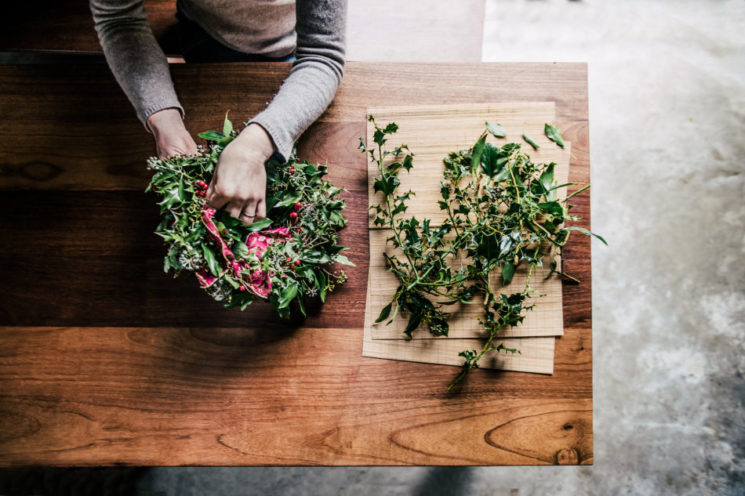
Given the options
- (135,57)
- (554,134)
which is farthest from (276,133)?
(554,134)

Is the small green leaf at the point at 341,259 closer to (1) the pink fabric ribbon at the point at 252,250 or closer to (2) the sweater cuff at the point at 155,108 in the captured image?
(1) the pink fabric ribbon at the point at 252,250

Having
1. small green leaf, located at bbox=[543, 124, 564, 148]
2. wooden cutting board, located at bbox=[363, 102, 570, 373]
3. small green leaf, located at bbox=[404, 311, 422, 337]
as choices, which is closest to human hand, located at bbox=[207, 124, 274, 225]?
wooden cutting board, located at bbox=[363, 102, 570, 373]

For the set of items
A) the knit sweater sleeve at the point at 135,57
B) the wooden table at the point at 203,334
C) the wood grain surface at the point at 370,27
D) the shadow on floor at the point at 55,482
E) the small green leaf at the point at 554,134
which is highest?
the wood grain surface at the point at 370,27

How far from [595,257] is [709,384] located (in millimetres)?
616

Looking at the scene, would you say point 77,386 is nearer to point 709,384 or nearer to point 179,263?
point 179,263

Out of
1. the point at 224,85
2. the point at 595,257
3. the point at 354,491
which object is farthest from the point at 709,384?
the point at 224,85

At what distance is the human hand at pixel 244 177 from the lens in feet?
2.74

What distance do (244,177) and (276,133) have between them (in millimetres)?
120

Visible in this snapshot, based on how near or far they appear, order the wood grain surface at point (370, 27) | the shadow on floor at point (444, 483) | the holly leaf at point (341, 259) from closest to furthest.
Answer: the holly leaf at point (341, 259) → the wood grain surface at point (370, 27) → the shadow on floor at point (444, 483)

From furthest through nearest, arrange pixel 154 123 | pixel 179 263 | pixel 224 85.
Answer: pixel 224 85 < pixel 154 123 < pixel 179 263

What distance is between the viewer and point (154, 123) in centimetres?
95

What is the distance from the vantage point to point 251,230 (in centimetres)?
87

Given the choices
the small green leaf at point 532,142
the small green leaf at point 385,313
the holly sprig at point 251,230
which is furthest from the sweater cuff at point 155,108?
the small green leaf at point 532,142

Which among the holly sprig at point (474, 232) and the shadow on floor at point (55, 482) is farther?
the shadow on floor at point (55, 482)
